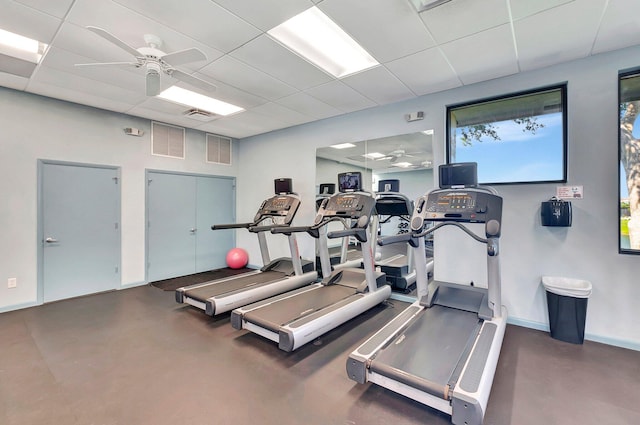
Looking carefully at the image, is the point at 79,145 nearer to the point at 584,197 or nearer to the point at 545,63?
the point at 545,63

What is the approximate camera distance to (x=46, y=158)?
4.30m

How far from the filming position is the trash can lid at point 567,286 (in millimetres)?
2906

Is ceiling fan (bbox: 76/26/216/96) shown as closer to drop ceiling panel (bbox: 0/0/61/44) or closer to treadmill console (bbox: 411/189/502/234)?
drop ceiling panel (bbox: 0/0/61/44)

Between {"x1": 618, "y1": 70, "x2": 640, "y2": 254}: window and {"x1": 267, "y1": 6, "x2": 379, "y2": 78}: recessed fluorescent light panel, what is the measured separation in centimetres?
268

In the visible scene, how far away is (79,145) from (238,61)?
338 centimetres

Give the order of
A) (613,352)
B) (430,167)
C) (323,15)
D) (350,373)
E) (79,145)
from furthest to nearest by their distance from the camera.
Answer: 1. (79,145)
2. (430,167)
3. (613,352)
4. (323,15)
5. (350,373)

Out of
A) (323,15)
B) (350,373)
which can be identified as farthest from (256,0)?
(350,373)

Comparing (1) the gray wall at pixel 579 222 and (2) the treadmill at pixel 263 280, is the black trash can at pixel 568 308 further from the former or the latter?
(2) the treadmill at pixel 263 280

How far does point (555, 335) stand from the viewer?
310cm

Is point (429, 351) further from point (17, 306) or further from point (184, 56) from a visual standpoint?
point (17, 306)

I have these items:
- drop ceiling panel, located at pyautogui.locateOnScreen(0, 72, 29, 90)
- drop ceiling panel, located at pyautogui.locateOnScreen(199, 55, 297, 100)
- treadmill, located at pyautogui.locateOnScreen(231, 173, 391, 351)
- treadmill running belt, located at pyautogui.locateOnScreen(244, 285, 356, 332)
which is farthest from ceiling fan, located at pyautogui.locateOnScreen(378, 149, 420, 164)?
drop ceiling panel, located at pyautogui.locateOnScreen(0, 72, 29, 90)

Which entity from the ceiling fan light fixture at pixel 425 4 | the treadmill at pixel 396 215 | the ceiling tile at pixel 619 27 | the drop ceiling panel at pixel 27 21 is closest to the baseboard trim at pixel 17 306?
the drop ceiling panel at pixel 27 21

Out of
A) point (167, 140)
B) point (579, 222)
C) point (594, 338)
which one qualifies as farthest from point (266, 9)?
point (594, 338)

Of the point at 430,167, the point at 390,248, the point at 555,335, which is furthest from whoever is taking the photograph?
the point at 390,248
